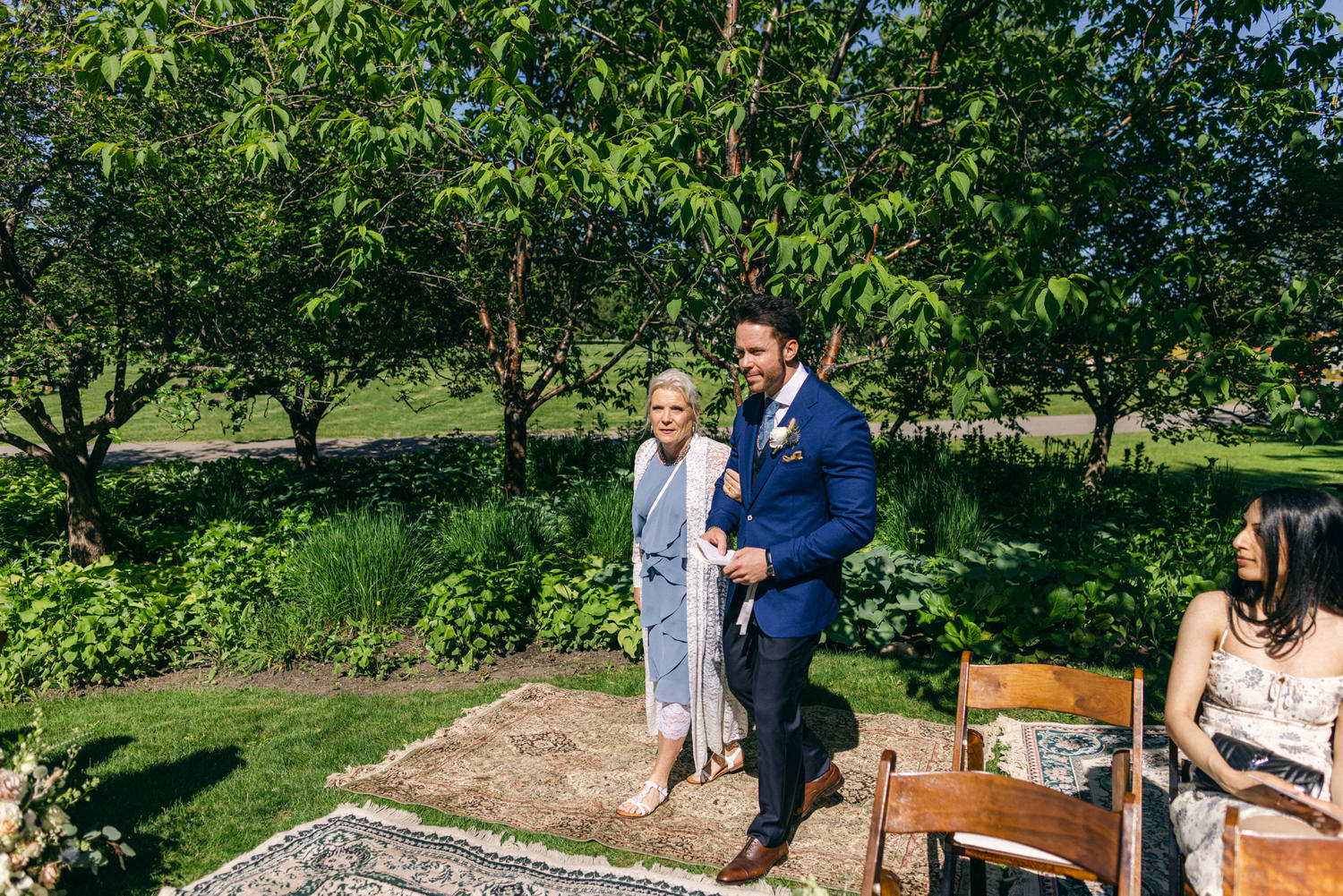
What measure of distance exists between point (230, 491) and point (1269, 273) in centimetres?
1089

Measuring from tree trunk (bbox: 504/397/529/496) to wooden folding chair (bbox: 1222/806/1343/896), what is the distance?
7.59 meters

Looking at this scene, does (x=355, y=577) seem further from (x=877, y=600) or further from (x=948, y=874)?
(x=948, y=874)

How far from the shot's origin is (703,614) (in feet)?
12.3

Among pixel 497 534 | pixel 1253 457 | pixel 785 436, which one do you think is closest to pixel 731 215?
pixel 785 436

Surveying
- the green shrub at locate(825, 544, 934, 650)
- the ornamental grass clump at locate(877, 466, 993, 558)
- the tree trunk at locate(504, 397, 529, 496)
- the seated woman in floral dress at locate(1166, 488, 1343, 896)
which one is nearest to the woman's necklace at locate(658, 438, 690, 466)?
the seated woman in floral dress at locate(1166, 488, 1343, 896)

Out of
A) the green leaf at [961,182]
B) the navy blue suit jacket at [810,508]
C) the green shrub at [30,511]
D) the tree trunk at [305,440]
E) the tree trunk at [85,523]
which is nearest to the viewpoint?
the navy blue suit jacket at [810,508]

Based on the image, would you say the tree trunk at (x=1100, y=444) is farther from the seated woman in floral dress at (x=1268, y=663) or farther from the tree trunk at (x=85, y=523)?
the tree trunk at (x=85, y=523)

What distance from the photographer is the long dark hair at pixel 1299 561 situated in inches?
97.7

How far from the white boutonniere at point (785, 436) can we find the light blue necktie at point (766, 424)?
76mm

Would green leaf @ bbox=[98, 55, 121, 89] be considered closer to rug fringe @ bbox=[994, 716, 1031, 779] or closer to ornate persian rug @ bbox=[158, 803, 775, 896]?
ornate persian rug @ bbox=[158, 803, 775, 896]

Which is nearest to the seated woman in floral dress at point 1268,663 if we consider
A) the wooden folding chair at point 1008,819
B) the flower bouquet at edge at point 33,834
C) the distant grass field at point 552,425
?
the wooden folding chair at point 1008,819

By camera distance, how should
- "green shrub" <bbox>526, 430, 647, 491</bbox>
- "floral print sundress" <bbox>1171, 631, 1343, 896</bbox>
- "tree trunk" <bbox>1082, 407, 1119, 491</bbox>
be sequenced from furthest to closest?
"green shrub" <bbox>526, 430, 647, 491</bbox>, "tree trunk" <bbox>1082, 407, 1119, 491</bbox>, "floral print sundress" <bbox>1171, 631, 1343, 896</bbox>

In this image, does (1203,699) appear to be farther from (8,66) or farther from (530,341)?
(8,66)

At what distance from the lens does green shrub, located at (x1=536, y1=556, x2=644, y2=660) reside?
586cm
